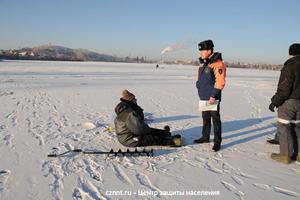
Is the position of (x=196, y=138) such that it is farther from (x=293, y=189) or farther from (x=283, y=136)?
(x=293, y=189)

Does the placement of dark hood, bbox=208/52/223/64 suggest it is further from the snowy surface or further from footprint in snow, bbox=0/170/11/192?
footprint in snow, bbox=0/170/11/192

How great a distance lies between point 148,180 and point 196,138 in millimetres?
2568

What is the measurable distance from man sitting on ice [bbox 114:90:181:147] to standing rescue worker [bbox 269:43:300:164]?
74.9 inches

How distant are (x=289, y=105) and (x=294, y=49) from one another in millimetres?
901

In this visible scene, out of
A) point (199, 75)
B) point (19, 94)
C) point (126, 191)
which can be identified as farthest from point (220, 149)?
point (19, 94)

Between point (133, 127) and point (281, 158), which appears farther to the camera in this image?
point (133, 127)

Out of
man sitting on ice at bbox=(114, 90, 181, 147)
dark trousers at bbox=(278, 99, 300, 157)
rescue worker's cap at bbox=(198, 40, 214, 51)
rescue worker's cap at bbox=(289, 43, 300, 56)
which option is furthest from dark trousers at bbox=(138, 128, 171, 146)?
rescue worker's cap at bbox=(289, 43, 300, 56)

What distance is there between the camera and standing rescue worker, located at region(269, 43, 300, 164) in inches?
185

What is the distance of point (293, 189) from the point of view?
412 centimetres

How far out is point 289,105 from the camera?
4805 millimetres

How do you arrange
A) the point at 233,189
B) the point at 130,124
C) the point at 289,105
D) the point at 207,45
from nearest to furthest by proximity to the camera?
1. the point at 233,189
2. the point at 289,105
3. the point at 130,124
4. the point at 207,45

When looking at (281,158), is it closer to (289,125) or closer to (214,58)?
(289,125)

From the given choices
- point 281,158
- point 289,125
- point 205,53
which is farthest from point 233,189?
point 205,53

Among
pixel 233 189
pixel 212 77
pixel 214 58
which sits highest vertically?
pixel 214 58
